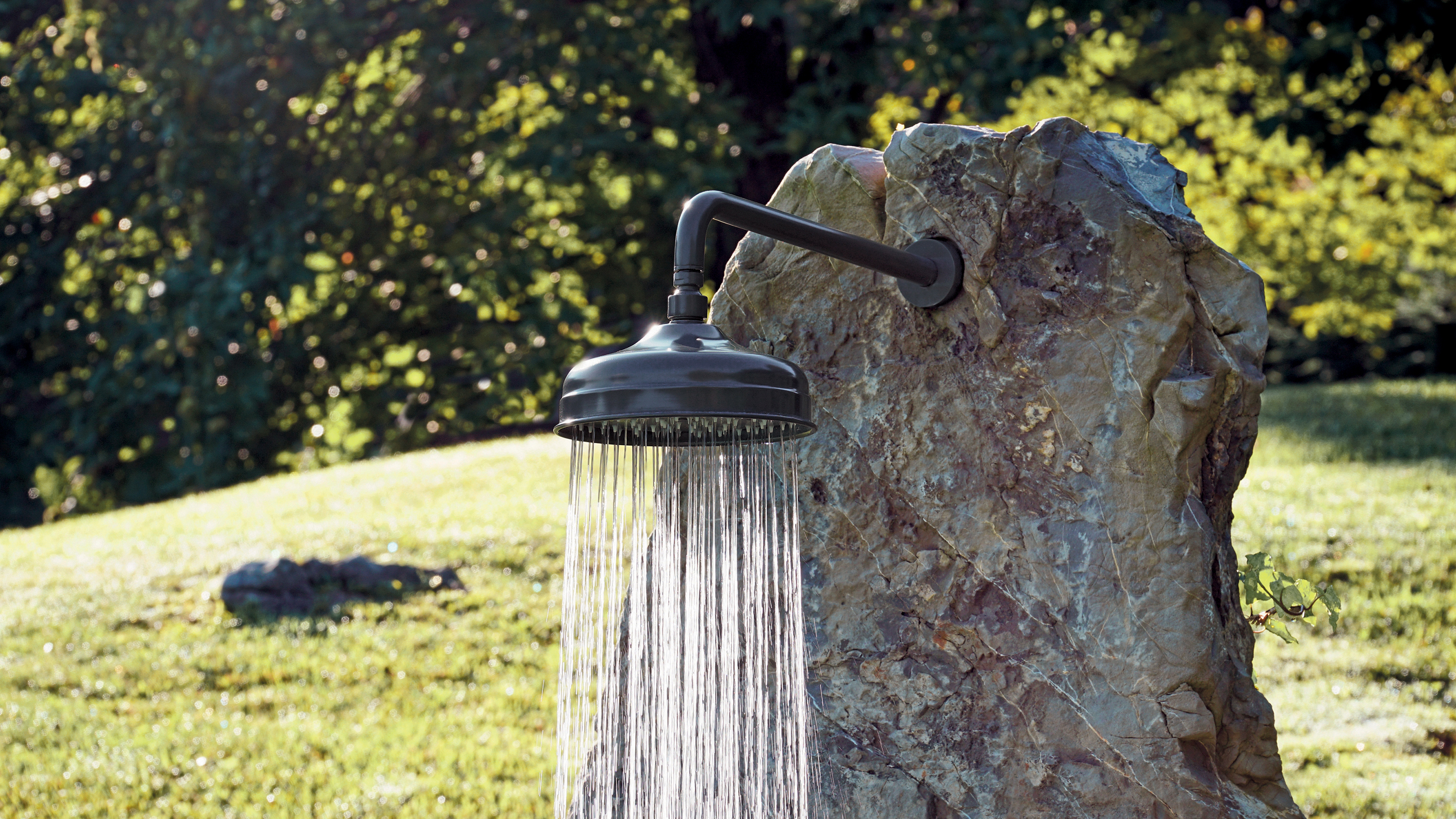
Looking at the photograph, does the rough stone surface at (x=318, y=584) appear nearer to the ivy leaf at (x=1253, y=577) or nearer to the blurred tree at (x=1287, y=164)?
the ivy leaf at (x=1253, y=577)

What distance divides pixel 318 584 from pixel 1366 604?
5.55 m

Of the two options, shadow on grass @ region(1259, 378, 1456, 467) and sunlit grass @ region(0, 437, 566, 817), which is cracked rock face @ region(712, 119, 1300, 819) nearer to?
sunlit grass @ region(0, 437, 566, 817)

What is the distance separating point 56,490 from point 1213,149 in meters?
12.7

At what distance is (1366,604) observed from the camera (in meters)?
5.68

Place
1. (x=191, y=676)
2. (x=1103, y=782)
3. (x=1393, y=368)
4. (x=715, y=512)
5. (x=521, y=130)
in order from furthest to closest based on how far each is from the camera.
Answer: (x=1393, y=368) < (x=521, y=130) < (x=191, y=676) < (x=715, y=512) < (x=1103, y=782)

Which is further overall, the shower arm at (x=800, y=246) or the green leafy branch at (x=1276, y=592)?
the green leafy branch at (x=1276, y=592)

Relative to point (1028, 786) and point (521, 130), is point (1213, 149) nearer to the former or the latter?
point (521, 130)

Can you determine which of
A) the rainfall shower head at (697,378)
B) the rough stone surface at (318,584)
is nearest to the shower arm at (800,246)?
Result: the rainfall shower head at (697,378)

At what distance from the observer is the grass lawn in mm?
4355

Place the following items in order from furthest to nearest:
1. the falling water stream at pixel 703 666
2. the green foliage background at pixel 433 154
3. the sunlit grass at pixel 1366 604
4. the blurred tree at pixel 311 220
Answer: the blurred tree at pixel 311 220, the green foliage background at pixel 433 154, the sunlit grass at pixel 1366 604, the falling water stream at pixel 703 666


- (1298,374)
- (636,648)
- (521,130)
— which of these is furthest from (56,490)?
(1298,374)

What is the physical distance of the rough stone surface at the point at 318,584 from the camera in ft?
20.9

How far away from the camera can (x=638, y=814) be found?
273 centimetres

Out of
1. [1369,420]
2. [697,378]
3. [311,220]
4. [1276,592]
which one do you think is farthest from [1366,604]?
[311,220]
